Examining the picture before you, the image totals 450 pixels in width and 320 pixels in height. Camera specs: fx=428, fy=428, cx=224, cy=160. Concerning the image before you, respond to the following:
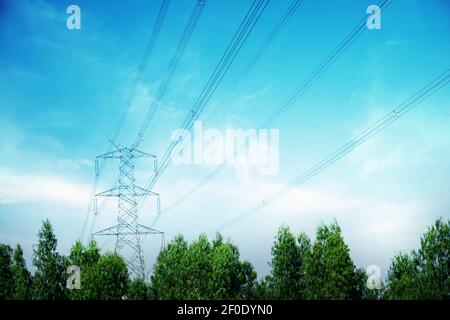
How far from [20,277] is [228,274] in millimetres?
23460

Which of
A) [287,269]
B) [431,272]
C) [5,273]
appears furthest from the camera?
[5,273]

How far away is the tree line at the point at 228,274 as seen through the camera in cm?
3803

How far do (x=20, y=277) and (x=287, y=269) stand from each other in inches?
1173

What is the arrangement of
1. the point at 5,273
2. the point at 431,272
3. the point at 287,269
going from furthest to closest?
the point at 5,273, the point at 287,269, the point at 431,272

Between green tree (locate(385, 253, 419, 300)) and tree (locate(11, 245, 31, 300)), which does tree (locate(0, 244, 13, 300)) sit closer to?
tree (locate(11, 245, 31, 300))

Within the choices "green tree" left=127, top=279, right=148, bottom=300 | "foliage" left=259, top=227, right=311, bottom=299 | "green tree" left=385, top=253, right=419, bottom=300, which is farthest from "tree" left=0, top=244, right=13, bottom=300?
"green tree" left=385, top=253, right=419, bottom=300

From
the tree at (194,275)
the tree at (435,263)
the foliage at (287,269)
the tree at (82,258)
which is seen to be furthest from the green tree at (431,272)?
the tree at (82,258)

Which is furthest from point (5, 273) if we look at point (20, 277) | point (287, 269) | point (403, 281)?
point (403, 281)

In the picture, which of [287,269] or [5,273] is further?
[5,273]

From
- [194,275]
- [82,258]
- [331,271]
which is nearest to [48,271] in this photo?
[82,258]

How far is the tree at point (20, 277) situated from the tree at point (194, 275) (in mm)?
13468

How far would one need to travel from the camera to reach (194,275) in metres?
47.8

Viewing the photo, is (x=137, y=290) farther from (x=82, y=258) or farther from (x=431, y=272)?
(x=431, y=272)
